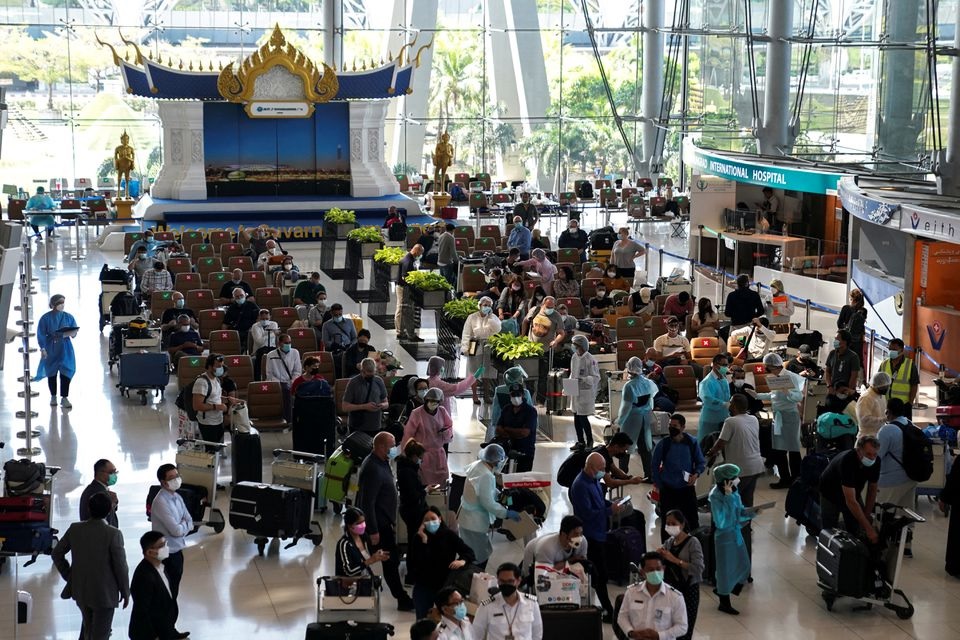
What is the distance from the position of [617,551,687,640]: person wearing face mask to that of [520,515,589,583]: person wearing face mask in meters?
0.82

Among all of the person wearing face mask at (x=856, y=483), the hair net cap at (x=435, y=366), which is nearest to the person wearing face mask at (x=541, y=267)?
the hair net cap at (x=435, y=366)

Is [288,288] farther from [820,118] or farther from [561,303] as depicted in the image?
[820,118]

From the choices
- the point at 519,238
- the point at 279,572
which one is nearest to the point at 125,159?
the point at 519,238

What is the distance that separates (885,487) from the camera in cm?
1191

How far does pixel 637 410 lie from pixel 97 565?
568 cm

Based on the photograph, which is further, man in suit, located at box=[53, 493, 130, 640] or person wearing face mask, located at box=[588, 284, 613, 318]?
person wearing face mask, located at box=[588, 284, 613, 318]

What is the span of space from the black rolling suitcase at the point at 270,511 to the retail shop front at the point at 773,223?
560 inches

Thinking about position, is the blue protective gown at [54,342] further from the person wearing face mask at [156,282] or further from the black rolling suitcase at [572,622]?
the black rolling suitcase at [572,622]

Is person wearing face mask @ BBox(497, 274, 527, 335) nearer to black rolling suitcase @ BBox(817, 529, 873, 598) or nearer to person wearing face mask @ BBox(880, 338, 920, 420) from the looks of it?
person wearing face mask @ BBox(880, 338, 920, 420)

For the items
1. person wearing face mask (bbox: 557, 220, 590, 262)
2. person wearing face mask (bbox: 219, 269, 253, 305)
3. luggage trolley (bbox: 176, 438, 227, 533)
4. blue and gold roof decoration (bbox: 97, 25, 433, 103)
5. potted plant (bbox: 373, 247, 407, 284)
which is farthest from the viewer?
blue and gold roof decoration (bbox: 97, 25, 433, 103)

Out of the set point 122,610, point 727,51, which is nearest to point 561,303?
point 122,610

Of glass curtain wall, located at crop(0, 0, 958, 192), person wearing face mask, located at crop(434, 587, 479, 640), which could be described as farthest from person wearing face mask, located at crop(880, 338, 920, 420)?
glass curtain wall, located at crop(0, 0, 958, 192)

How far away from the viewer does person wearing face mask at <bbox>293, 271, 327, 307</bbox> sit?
63.4ft

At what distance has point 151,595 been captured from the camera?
30.5ft
